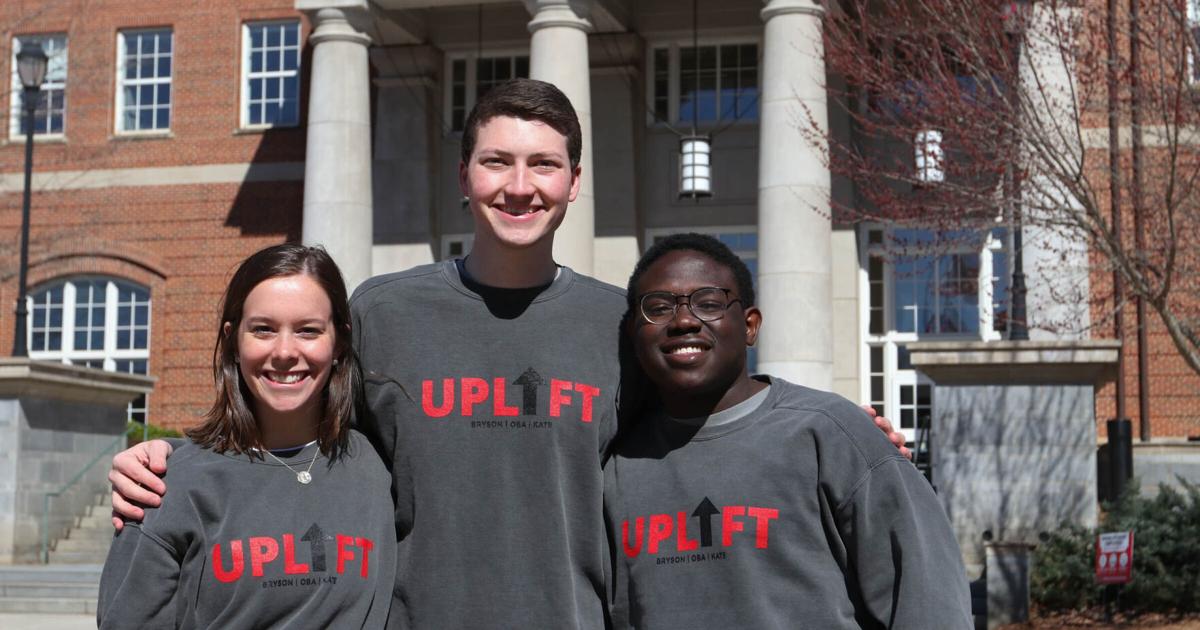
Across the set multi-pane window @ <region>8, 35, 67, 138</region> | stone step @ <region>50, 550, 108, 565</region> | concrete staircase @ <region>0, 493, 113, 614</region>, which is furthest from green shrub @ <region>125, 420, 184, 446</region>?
multi-pane window @ <region>8, 35, 67, 138</region>

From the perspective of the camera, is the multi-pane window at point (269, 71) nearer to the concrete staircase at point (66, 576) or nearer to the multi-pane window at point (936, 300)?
the concrete staircase at point (66, 576)

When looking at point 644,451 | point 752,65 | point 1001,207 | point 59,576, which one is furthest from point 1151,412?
point 644,451

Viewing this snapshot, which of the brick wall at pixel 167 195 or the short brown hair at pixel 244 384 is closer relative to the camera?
the short brown hair at pixel 244 384

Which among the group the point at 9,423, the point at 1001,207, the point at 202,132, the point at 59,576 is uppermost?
the point at 202,132

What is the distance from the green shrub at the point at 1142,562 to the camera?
1323 centimetres

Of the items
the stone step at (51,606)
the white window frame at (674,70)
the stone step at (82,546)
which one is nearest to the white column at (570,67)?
the white window frame at (674,70)

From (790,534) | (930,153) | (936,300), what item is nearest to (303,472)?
(790,534)

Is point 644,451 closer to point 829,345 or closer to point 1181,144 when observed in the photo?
point 1181,144

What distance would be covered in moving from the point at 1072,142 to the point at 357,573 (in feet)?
40.5

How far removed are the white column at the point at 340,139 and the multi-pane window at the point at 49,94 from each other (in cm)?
749

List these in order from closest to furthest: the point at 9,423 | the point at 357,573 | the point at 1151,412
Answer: the point at 357,573 < the point at 9,423 < the point at 1151,412

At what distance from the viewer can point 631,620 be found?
3521 mm

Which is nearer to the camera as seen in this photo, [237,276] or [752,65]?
[237,276]

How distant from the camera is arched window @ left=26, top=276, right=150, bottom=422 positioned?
30016 millimetres
